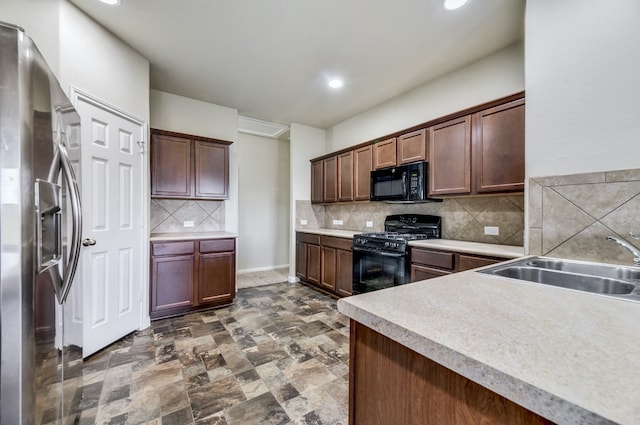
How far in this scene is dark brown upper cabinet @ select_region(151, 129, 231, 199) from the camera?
3.15m

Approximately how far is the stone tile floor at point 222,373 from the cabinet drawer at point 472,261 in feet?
4.16

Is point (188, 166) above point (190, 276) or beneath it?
above

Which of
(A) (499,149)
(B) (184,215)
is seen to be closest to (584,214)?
(A) (499,149)

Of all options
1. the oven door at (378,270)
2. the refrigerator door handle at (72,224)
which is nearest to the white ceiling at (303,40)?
the refrigerator door handle at (72,224)

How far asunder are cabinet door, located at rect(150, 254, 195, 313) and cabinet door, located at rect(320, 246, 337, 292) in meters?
1.76

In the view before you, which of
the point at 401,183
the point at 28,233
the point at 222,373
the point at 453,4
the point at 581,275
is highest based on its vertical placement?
the point at 453,4

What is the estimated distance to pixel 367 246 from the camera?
3.08 metres

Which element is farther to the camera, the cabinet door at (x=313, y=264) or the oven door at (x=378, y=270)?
the cabinet door at (x=313, y=264)

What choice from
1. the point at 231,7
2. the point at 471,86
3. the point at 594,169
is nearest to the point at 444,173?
the point at 471,86

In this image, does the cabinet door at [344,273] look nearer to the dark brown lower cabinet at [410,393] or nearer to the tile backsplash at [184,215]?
the tile backsplash at [184,215]

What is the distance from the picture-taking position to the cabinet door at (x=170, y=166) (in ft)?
10.3

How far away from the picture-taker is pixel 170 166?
323 centimetres

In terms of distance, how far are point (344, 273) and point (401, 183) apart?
4.59ft

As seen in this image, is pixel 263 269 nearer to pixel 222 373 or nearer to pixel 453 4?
pixel 222 373
